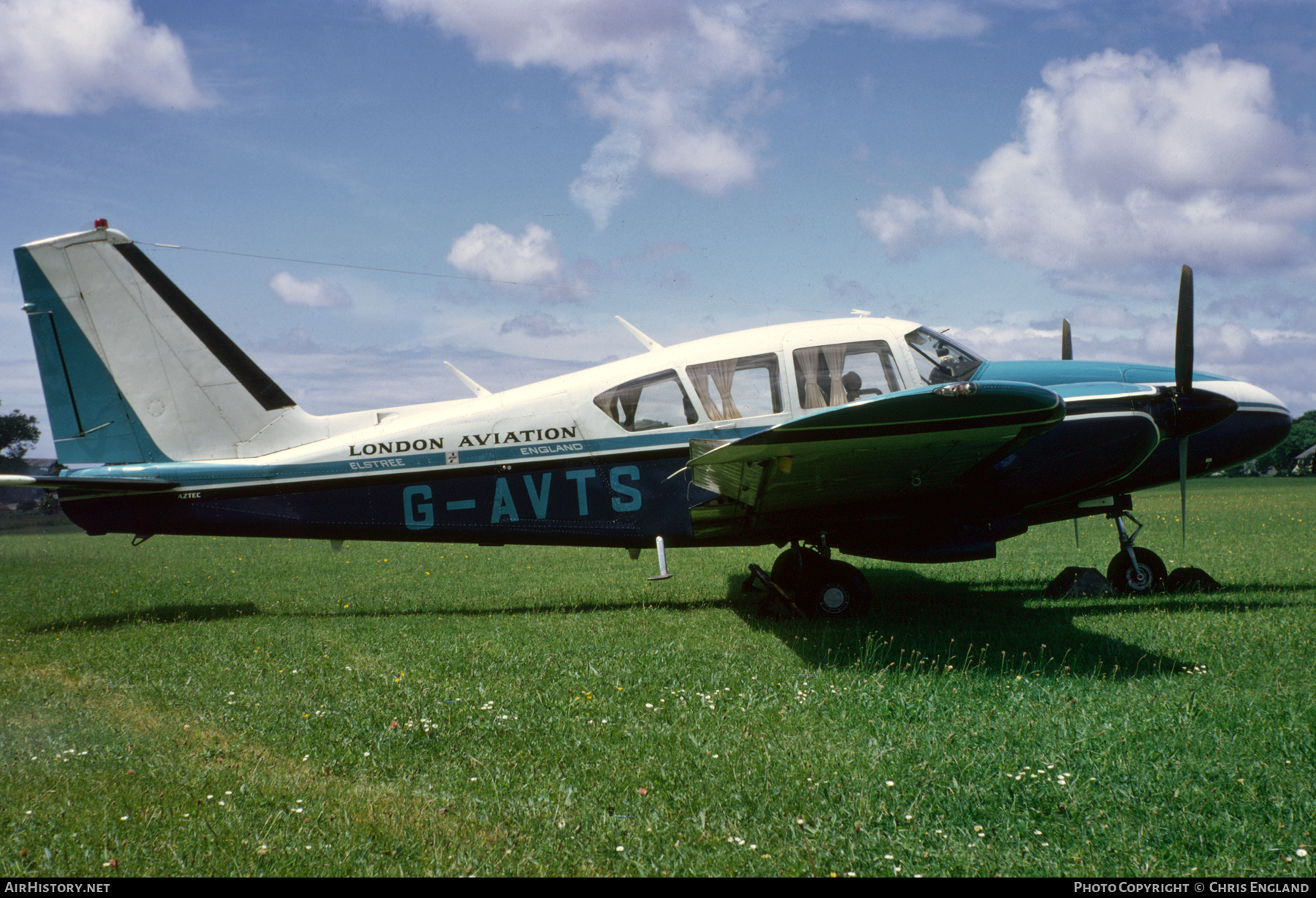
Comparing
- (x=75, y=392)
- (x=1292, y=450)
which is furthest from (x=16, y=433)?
(x=1292, y=450)

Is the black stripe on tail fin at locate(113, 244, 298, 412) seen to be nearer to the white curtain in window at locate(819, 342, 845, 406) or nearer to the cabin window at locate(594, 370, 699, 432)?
the cabin window at locate(594, 370, 699, 432)

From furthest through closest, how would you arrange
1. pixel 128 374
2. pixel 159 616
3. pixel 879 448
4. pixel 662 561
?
1. pixel 159 616
2. pixel 128 374
3. pixel 662 561
4. pixel 879 448

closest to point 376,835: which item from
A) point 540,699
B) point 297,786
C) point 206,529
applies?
point 297,786

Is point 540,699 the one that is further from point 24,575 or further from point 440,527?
point 24,575

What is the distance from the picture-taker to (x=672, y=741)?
4117 millimetres

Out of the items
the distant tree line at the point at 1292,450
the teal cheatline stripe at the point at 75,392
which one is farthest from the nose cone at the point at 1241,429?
the distant tree line at the point at 1292,450

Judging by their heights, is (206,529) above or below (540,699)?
above

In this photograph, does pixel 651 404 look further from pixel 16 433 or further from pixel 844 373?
pixel 16 433

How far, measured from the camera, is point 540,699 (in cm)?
491

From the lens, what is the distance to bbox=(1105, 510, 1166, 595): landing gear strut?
836cm

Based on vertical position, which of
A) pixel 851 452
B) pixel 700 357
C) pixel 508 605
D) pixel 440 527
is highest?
pixel 700 357

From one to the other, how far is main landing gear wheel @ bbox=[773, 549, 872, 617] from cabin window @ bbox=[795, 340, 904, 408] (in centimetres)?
154

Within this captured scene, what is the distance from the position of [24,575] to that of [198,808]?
12.3 metres

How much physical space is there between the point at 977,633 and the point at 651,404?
3491mm
